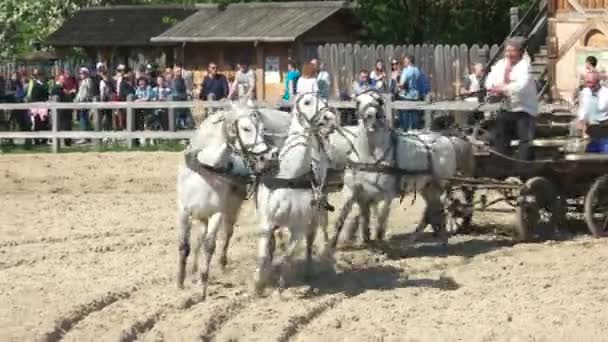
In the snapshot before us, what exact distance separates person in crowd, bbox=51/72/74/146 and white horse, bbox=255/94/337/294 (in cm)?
1572

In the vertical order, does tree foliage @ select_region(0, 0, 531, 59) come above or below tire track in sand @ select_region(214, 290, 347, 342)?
above

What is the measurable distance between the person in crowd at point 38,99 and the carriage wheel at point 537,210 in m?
14.7

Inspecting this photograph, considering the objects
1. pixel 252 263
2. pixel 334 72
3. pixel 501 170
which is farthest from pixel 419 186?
pixel 334 72

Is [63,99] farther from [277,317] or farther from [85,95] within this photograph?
[277,317]

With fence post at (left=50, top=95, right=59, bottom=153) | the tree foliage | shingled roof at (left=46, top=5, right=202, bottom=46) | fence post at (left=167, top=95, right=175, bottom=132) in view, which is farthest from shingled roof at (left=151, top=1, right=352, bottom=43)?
fence post at (left=50, top=95, right=59, bottom=153)

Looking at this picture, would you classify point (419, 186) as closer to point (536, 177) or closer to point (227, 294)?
point (536, 177)

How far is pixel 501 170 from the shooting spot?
16000 mm

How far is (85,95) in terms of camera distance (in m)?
29.5

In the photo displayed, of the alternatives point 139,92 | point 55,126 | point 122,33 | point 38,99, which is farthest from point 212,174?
point 122,33

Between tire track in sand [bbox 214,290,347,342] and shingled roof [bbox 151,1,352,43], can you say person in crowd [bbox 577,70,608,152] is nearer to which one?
tire track in sand [bbox 214,290,347,342]

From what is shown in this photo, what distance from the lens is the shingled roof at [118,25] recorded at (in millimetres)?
43938

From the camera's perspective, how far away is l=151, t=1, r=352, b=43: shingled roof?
123 ft

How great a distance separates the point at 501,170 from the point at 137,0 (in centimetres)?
3816

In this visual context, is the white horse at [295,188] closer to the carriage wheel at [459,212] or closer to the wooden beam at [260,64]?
the carriage wheel at [459,212]
